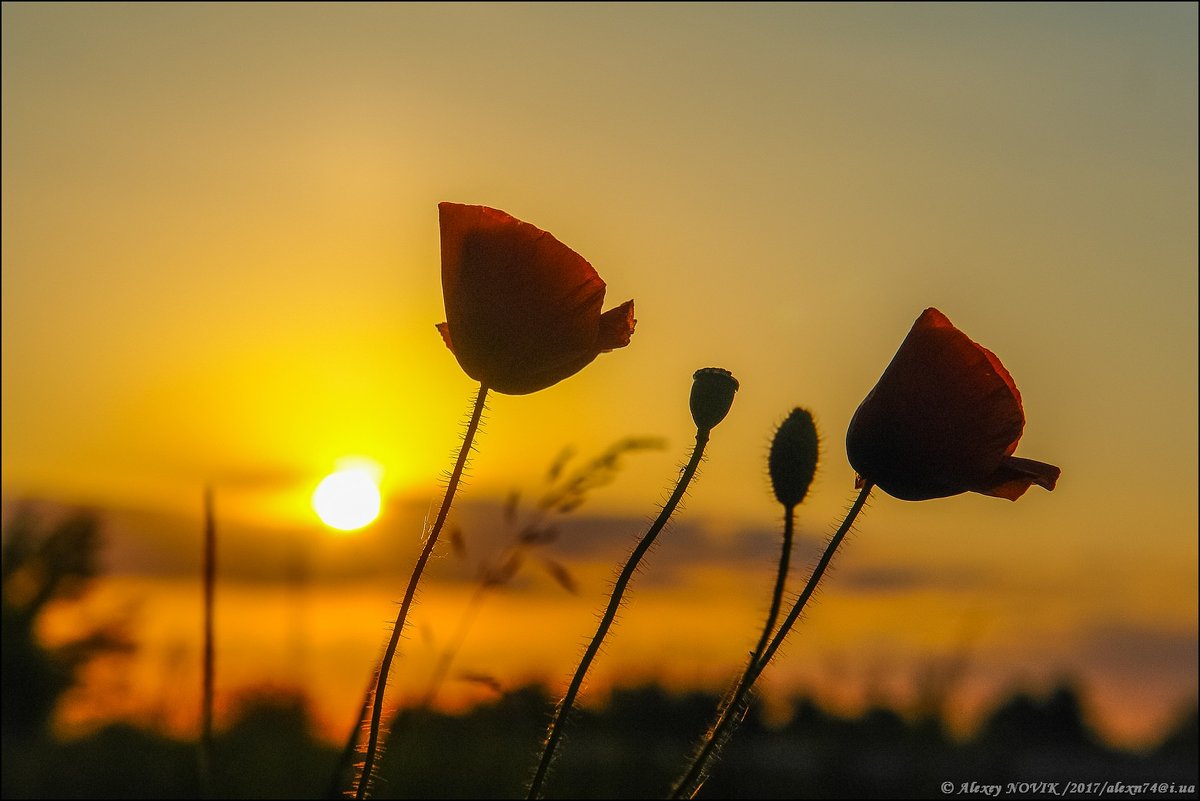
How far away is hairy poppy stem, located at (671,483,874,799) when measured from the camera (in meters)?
1.52

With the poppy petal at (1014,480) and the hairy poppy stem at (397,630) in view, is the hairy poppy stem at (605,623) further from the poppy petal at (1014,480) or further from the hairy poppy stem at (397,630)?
A: the poppy petal at (1014,480)

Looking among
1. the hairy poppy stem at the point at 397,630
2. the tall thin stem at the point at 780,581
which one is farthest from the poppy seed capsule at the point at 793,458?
the hairy poppy stem at the point at 397,630

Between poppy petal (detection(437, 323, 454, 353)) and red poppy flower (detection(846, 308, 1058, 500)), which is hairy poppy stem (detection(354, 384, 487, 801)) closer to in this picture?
poppy petal (detection(437, 323, 454, 353))

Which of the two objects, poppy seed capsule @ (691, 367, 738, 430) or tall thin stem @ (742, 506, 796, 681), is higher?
poppy seed capsule @ (691, 367, 738, 430)

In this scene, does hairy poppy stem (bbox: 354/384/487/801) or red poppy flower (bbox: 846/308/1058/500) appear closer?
hairy poppy stem (bbox: 354/384/487/801)

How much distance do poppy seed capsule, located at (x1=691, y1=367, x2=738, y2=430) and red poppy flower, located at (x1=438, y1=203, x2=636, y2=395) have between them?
19 cm

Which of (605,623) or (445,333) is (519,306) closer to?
(445,333)

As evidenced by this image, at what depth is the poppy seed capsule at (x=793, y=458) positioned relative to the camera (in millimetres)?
1701

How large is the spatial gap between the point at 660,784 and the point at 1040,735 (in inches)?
151

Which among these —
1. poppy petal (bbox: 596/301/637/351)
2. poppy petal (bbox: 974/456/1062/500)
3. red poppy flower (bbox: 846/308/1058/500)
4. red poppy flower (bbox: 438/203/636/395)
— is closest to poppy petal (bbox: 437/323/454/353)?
red poppy flower (bbox: 438/203/636/395)

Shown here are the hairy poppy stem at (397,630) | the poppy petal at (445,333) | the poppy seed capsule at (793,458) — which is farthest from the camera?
the poppy petal at (445,333)

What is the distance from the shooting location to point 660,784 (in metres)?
5.30

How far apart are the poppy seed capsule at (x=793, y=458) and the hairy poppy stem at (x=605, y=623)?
20 cm

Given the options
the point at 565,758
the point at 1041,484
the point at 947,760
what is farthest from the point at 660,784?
the point at 1041,484
